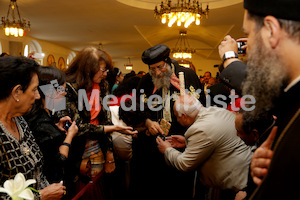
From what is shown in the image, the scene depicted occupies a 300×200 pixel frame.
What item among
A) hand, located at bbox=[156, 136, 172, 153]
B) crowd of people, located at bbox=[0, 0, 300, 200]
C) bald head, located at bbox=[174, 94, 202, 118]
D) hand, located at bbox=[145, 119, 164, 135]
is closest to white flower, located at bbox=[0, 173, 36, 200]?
crowd of people, located at bbox=[0, 0, 300, 200]

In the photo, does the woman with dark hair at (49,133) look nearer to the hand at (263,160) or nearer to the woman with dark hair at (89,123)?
the woman with dark hair at (89,123)

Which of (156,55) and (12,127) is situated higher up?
(156,55)

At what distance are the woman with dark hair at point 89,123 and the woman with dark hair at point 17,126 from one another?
0.59 meters

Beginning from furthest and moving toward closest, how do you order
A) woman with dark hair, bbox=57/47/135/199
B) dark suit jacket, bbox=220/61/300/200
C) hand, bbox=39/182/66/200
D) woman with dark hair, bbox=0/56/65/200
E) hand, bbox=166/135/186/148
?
hand, bbox=166/135/186/148 → woman with dark hair, bbox=57/47/135/199 → hand, bbox=39/182/66/200 → woman with dark hair, bbox=0/56/65/200 → dark suit jacket, bbox=220/61/300/200

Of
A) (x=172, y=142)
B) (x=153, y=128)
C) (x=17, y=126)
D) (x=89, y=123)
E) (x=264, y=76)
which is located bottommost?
(x=172, y=142)

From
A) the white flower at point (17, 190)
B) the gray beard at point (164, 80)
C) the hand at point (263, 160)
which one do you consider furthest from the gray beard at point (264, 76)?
the gray beard at point (164, 80)

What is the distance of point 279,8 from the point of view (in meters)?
0.81

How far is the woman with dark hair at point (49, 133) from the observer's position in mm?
1950

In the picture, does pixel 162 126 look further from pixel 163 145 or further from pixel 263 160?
pixel 263 160

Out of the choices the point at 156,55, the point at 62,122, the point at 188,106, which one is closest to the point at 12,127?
the point at 62,122

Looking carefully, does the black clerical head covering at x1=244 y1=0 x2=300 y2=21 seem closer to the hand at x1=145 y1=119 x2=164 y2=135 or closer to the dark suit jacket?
the dark suit jacket

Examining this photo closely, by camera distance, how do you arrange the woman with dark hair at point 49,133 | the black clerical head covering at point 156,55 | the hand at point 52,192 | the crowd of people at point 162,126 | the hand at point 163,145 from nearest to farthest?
the crowd of people at point 162,126 → the hand at point 52,192 → the woman with dark hair at point 49,133 → the hand at point 163,145 → the black clerical head covering at point 156,55

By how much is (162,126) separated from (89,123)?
2.46 feet

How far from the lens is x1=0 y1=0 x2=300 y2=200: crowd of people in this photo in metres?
0.83
